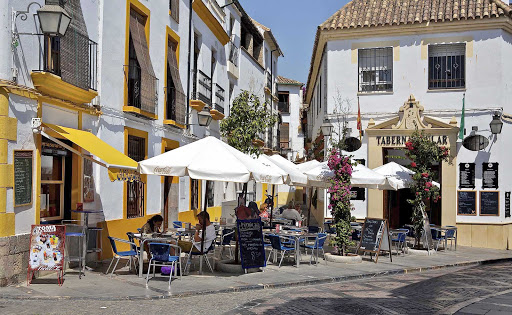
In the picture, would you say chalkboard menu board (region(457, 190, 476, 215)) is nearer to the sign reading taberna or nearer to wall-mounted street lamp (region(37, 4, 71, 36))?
the sign reading taberna

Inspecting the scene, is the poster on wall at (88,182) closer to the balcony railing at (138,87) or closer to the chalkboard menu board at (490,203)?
the balcony railing at (138,87)

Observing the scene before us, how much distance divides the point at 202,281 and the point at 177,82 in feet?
27.2

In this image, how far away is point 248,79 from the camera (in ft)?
93.0

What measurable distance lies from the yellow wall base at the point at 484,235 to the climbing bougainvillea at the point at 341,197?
6.82 metres

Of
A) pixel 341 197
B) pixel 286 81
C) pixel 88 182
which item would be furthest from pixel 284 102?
pixel 88 182

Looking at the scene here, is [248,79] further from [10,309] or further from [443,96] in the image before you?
[10,309]

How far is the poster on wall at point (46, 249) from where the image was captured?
30.1 feet

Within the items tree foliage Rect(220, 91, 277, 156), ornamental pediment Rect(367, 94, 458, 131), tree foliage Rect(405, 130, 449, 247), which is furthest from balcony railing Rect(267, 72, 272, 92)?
tree foliage Rect(405, 130, 449, 247)

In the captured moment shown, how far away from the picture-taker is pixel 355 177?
48.2 ft

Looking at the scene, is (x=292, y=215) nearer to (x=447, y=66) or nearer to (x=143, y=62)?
(x=143, y=62)

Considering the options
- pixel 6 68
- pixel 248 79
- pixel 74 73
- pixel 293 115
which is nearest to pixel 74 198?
pixel 74 73

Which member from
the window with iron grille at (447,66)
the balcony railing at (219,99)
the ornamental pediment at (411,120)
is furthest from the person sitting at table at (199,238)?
the window with iron grille at (447,66)

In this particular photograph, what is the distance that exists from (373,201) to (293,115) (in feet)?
88.9

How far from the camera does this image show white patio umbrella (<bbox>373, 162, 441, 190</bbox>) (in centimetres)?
1530
